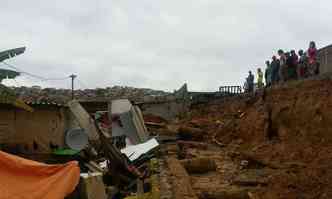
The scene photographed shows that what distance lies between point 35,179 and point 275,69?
1048cm

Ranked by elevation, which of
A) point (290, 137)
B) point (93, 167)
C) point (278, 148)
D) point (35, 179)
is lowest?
point (93, 167)

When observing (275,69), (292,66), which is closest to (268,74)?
(275,69)

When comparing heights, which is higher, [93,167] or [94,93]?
[94,93]

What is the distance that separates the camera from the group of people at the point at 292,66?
13.7 m

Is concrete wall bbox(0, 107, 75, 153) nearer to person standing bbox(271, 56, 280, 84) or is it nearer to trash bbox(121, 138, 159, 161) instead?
trash bbox(121, 138, 159, 161)

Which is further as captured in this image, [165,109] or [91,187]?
[165,109]

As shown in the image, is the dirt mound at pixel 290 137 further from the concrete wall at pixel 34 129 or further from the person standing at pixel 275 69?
the concrete wall at pixel 34 129

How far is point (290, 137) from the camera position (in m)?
11.2

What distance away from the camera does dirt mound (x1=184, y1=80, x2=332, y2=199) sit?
6.96m

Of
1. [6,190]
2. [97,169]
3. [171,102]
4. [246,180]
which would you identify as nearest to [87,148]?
[97,169]

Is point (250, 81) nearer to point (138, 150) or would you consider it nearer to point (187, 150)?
point (187, 150)

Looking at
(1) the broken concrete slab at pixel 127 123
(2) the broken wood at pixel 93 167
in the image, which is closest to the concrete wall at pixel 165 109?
(1) the broken concrete slab at pixel 127 123

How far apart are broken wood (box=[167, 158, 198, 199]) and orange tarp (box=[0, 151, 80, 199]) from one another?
2.03 m

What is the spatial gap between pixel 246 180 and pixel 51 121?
14100mm
